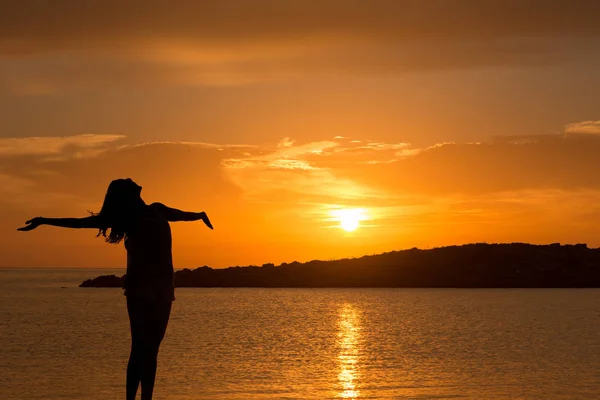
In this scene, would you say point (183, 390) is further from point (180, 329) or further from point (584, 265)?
point (584, 265)

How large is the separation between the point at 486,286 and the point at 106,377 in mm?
147222

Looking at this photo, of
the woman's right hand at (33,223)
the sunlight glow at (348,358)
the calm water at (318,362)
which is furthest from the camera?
the calm water at (318,362)

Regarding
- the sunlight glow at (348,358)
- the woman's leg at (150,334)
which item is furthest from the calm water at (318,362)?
the woman's leg at (150,334)

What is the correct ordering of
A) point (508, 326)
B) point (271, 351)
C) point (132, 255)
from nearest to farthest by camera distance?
point (132, 255) → point (271, 351) → point (508, 326)

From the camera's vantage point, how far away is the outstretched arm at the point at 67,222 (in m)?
9.59

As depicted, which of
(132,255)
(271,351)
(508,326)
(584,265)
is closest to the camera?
(132,255)

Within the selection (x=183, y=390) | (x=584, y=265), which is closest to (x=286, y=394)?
(x=183, y=390)

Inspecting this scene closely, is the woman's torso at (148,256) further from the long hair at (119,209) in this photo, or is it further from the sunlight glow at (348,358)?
the sunlight glow at (348,358)

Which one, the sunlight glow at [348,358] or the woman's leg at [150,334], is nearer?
the woman's leg at [150,334]

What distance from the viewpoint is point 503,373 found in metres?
26.2

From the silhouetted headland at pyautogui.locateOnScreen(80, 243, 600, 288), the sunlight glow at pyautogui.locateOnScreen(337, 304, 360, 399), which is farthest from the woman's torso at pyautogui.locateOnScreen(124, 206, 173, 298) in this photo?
the silhouetted headland at pyautogui.locateOnScreen(80, 243, 600, 288)

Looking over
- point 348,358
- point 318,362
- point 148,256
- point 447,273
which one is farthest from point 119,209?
point 447,273

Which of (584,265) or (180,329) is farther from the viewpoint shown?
(584,265)

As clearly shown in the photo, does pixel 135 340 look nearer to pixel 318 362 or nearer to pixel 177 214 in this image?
pixel 177 214
